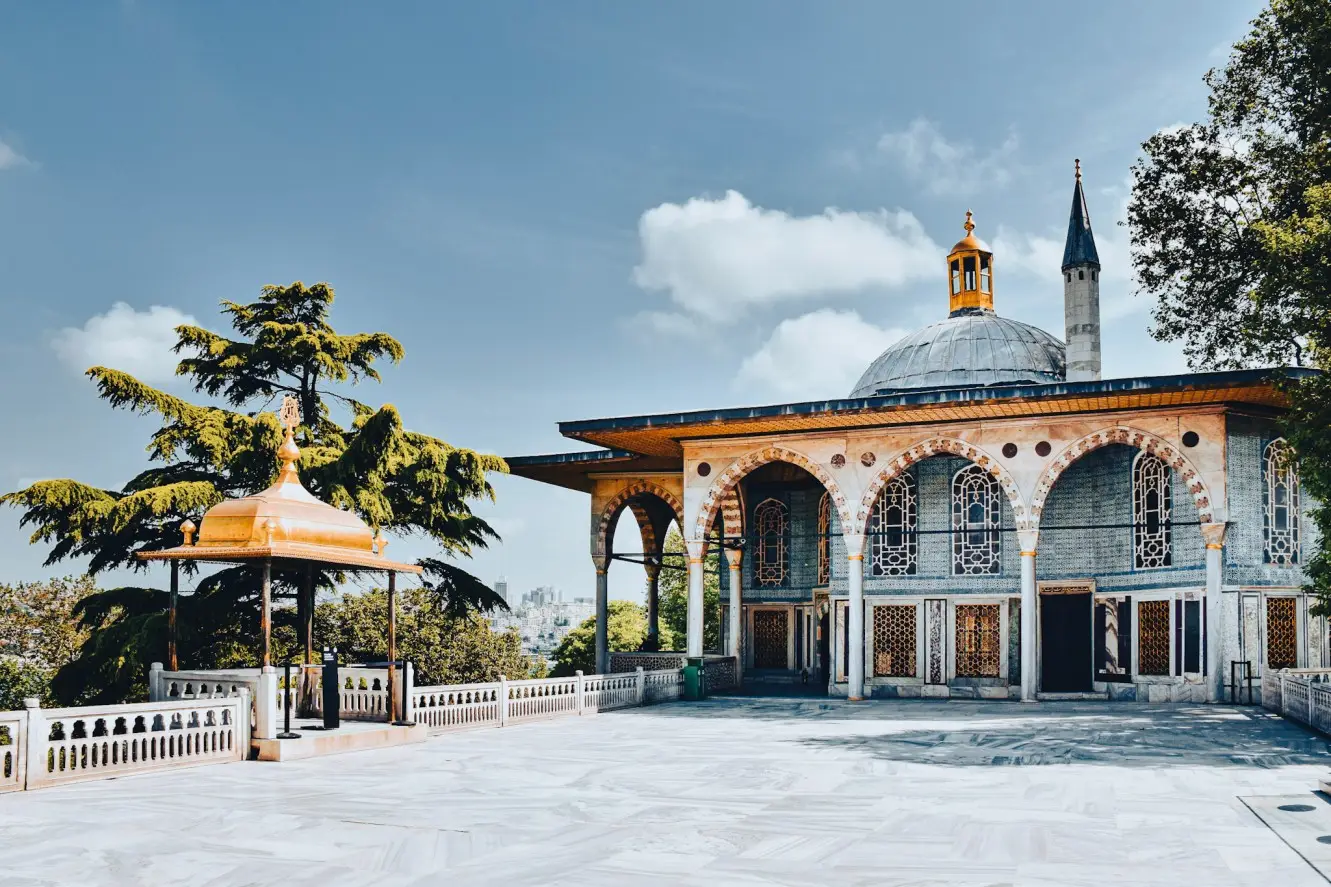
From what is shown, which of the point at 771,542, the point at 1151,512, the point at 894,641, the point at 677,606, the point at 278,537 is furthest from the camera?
the point at 677,606

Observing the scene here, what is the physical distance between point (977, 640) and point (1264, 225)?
8.93 m

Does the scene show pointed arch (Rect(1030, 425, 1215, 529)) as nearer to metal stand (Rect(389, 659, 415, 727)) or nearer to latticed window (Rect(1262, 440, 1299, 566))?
latticed window (Rect(1262, 440, 1299, 566))

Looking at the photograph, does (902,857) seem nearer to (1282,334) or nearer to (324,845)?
(324,845)

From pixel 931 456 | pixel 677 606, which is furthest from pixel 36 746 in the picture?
pixel 677 606

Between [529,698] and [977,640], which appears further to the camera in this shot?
[977,640]

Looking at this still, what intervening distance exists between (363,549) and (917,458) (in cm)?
1014

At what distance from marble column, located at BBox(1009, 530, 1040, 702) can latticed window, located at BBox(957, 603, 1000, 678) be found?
174cm

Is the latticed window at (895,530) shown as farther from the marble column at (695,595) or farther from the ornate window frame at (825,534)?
the marble column at (695,595)

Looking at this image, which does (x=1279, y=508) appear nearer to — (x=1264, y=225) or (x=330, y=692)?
(x=1264, y=225)

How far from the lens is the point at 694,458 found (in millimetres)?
21516

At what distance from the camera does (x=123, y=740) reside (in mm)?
10125

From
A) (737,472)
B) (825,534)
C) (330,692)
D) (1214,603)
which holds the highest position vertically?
(737,472)

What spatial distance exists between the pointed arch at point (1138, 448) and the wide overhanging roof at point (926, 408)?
45 cm

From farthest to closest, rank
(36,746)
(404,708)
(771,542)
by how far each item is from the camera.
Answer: (771,542)
(404,708)
(36,746)
